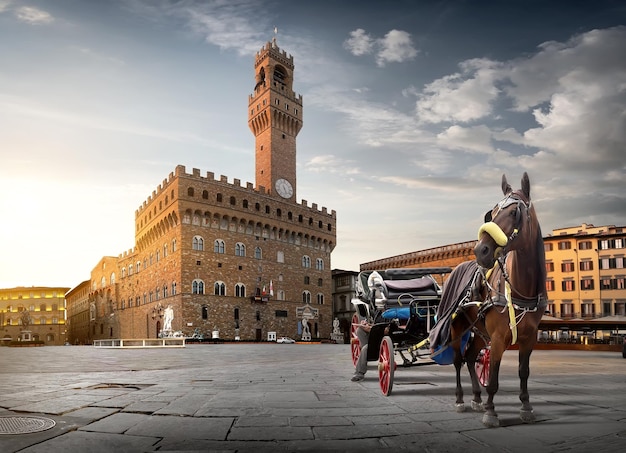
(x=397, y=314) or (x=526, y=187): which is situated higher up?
(x=526, y=187)

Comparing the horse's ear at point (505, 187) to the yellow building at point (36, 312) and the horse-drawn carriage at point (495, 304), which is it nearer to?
the horse-drawn carriage at point (495, 304)

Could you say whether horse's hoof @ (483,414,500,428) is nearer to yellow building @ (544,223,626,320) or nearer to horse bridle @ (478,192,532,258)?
horse bridle @ (478,192,532,258)

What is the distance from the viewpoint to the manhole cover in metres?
4.71

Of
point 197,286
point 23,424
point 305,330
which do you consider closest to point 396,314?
point 23,424

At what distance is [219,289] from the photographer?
46.4 m

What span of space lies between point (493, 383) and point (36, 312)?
361 feet

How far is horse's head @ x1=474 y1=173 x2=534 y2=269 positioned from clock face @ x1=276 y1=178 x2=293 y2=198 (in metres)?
49.0

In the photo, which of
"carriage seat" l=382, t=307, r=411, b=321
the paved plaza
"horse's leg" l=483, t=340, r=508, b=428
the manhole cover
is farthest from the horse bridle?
the manhole cover

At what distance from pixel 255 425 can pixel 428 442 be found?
67.3 inches

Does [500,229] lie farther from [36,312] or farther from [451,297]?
[36,312]

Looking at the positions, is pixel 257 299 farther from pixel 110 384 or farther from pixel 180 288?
pixel 110 384

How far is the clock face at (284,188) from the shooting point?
2127 inches

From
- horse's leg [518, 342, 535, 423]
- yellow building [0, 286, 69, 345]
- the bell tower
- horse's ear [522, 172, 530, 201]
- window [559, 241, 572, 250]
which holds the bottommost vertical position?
yellow building [0, 286, 69, 345]

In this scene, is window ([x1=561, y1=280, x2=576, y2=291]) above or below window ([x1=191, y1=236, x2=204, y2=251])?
below
